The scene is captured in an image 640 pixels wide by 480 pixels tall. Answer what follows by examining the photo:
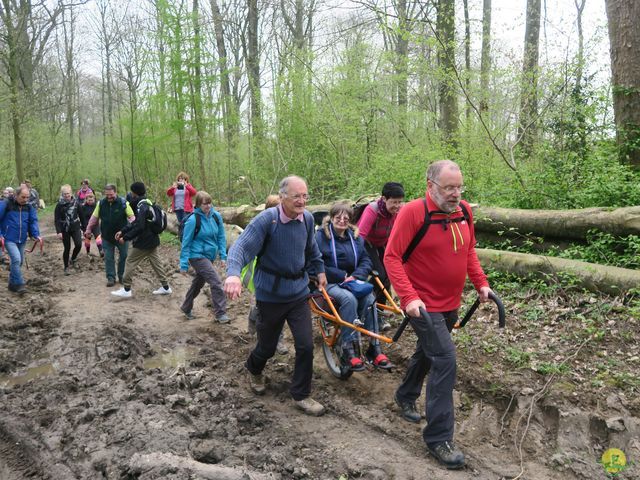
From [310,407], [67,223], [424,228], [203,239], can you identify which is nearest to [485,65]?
[203,239]

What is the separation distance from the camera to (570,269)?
6.64 metres

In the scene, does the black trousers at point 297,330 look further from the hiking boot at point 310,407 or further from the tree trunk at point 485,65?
the tree trunk at point 485,65

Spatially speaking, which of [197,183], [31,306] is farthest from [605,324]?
[197,183]

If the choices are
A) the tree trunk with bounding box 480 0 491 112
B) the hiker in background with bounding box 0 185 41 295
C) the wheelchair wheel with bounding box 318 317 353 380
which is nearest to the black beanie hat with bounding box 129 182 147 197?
the hiker in background with bounding box 0 185 41 295

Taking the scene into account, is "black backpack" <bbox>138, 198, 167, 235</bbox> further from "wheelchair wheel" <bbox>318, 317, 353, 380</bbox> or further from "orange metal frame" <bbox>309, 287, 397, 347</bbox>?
"orange metal frame" <bbox>309, 287, 397, 347</bbox>

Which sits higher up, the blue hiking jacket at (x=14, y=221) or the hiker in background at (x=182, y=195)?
the hiker in background at (x=182, y=195)

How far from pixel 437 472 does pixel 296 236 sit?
2238 mm

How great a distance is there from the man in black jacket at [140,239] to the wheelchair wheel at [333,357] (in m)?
4.41

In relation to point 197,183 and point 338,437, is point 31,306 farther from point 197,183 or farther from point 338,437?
point 197,183

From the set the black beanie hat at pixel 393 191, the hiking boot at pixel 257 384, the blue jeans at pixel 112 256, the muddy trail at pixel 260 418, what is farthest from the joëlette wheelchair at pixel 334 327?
the blue jeans at pixel 112 256

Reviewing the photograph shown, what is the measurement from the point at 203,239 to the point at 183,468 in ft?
15.1

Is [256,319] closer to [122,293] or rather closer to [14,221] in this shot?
[122,293]

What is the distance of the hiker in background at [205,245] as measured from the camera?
738 centimetres

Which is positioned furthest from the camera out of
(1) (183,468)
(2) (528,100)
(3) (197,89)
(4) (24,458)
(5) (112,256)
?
(3) (197,89)
